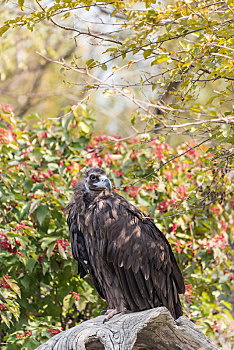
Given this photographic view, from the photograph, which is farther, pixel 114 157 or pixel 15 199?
pixel 114 157

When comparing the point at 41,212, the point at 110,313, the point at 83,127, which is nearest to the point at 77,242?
the point at 110,313

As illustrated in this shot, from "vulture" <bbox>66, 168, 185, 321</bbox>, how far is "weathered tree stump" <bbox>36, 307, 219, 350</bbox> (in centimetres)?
44

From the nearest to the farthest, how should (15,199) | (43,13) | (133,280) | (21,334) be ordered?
(43,13) < (133,280) < (21,334) < (15,199)

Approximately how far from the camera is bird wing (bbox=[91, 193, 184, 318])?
389 cm

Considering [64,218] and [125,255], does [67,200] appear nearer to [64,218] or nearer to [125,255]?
[64,218]

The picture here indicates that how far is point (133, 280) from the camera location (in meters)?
3.97

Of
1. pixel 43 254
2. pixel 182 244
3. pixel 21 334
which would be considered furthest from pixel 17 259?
pixel 182 244

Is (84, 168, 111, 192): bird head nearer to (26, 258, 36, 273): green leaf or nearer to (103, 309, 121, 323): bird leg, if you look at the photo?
(103, 309, 121, 323): bird leg

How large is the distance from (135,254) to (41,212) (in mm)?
1531

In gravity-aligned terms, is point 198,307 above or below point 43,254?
below

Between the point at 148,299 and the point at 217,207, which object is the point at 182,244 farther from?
the point at 148,299

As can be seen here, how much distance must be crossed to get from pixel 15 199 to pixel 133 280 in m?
1.80

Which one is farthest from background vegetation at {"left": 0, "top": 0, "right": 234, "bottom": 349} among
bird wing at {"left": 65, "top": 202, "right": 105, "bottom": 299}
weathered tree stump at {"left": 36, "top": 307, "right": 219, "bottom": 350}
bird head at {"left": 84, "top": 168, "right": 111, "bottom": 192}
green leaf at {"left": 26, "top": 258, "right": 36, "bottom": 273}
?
weathered tree stump at {"left": 36, "top": 307, "right": 219, "bottom": 350}

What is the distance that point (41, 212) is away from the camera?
5.11 m
